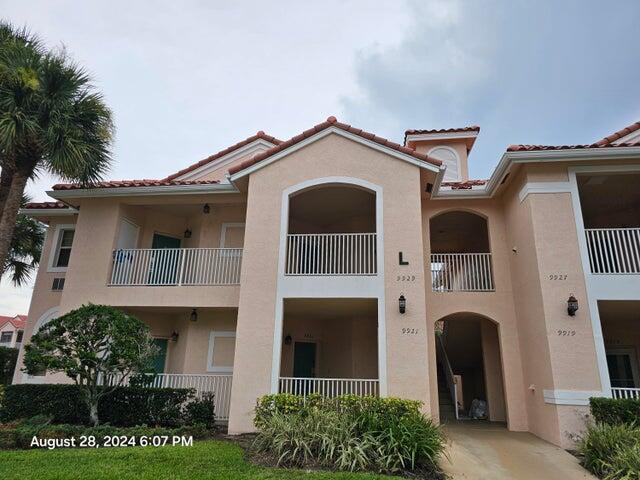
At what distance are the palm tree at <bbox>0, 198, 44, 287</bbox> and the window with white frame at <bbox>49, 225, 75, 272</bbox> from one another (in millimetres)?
2229

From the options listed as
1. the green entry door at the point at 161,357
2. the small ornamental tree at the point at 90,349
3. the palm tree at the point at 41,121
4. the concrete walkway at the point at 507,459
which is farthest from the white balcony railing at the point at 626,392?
the palm tree at the point at 41,121

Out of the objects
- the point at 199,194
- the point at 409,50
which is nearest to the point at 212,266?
the point at 199,194

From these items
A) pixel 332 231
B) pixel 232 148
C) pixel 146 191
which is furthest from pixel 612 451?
pixel 232 148

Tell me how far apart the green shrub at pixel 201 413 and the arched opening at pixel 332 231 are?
4050mm

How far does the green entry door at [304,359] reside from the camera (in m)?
13.7

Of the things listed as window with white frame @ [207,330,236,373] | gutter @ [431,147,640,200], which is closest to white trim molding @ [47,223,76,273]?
window with white frame @ [207,330,236,373]

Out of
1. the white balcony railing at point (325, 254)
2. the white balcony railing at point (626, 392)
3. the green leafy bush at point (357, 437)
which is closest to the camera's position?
the green leafy bush at point (357, 437)

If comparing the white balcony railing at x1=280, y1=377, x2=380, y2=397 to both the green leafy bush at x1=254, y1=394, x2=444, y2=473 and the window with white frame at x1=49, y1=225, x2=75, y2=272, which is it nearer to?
the green leafy bush at x1=254, y1=394, x2=444, y2=473

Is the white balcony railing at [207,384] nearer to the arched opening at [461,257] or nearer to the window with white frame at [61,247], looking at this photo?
the window with white frame at [61,247]

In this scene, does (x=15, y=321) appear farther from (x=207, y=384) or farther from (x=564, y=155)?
(x=564, y=155)

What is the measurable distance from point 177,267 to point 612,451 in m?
11.7

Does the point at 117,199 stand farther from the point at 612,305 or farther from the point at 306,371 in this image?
the point at 612,305

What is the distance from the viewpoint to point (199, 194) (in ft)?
41.0

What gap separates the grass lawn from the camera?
589cm
